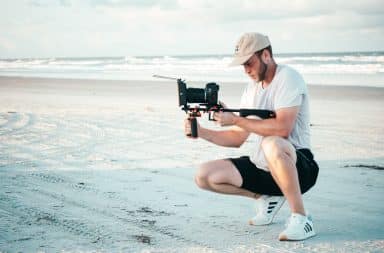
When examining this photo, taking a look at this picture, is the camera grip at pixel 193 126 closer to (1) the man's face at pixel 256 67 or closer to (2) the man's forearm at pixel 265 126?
(2) the man's forearm at pixel 265 126

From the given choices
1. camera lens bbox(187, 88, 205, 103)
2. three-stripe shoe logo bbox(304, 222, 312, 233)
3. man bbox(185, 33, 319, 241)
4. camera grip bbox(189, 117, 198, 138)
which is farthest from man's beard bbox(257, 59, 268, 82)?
three-stripe shoe logo bbox(304, 222, 312, 233)

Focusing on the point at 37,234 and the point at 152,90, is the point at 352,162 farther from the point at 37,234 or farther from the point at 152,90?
the point at 152,90

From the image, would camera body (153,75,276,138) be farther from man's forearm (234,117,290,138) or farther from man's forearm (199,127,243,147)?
man's forearm (199,127,243,147)

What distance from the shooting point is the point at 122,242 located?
316 centimetres

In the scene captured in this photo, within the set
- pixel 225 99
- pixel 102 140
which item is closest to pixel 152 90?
pixel 225 99

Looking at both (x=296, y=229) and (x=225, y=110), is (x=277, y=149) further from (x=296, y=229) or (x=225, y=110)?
(x=296, y=229)

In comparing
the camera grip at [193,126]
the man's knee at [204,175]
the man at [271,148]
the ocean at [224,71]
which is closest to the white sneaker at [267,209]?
the man at [271,148]

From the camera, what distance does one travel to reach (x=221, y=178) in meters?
3.39

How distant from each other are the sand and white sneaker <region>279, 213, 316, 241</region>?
41 mm

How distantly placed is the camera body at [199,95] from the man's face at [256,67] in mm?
249

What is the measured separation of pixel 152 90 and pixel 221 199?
442 inches

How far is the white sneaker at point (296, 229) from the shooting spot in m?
3.15

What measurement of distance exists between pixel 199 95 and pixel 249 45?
462 mm

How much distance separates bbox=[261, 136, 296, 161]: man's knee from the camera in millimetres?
3084
